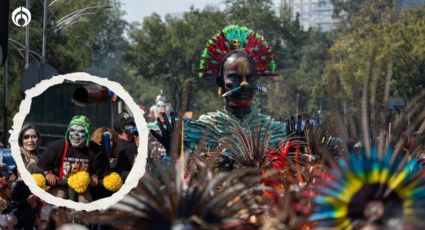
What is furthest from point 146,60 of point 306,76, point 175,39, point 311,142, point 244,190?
point 244,190

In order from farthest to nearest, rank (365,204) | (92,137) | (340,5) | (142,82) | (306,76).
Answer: (142,82), (340,5), (306,76), (92,137), (365,204)

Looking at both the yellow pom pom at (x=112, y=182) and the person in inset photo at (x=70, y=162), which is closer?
the yellow pom pom at (x=112, y=182)

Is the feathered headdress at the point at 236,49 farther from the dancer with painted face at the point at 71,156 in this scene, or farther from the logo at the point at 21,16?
the logo at the point at 21,16

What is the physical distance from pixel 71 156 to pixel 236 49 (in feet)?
21.2

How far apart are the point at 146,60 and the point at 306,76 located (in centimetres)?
1682

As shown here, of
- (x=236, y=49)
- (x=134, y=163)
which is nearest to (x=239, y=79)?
(x=236, y=49)

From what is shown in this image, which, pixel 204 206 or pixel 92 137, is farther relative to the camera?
pixel 92 137

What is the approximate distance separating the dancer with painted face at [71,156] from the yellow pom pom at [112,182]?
Answer: 37 centimetres

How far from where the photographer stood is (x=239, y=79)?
17.6m

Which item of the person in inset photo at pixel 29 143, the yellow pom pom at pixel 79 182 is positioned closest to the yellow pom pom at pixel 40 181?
the yellow pom pom at pixel 79 182

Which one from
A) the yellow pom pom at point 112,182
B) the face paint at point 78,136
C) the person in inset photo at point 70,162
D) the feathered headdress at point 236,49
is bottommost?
the yellow pom pom at point 112,182

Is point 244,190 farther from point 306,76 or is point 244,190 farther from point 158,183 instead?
point 306,76

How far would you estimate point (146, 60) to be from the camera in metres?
78.6

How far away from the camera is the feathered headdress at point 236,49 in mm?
18156
